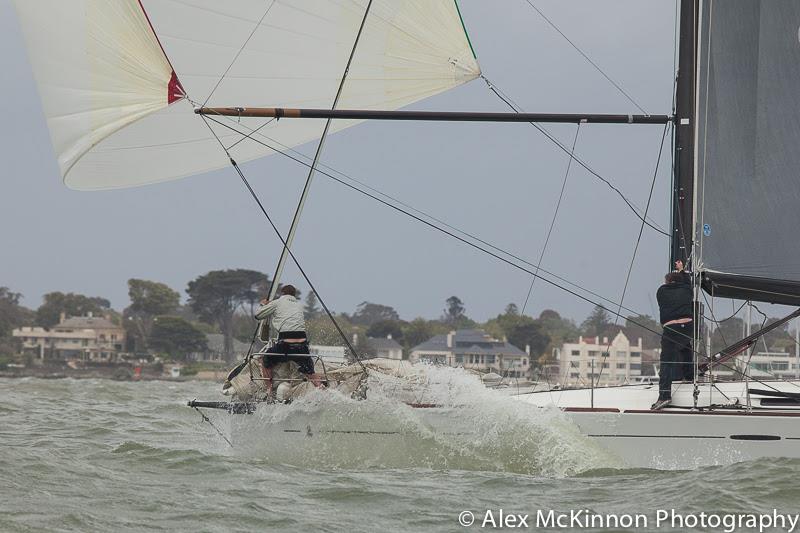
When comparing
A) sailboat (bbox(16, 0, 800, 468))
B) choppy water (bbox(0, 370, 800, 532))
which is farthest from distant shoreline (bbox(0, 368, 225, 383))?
choppy water (bbox(0, 370, 800, 532))

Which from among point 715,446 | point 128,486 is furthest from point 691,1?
point 128,486

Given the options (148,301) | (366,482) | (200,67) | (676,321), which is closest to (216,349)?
(148,301)

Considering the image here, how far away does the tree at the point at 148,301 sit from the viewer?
406 ft

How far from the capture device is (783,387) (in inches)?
479

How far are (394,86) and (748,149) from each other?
3910mm

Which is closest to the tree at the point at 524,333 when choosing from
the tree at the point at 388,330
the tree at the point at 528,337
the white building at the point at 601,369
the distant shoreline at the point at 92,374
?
the tree at the point at 528,337

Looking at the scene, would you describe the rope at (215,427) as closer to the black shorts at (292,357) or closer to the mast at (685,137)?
the black shorts at (292,357)

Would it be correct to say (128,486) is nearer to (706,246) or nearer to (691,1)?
(706,246)

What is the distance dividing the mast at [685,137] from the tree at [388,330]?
96478 millimetres

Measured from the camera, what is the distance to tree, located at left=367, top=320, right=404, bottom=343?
→ 10944 centimetres

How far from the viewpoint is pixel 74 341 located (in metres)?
119

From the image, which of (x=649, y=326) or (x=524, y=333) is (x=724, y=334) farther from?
(x=524, y=333)

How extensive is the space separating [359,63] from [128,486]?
18.3 feet

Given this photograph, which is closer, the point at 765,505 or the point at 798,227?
the point at 765,505
